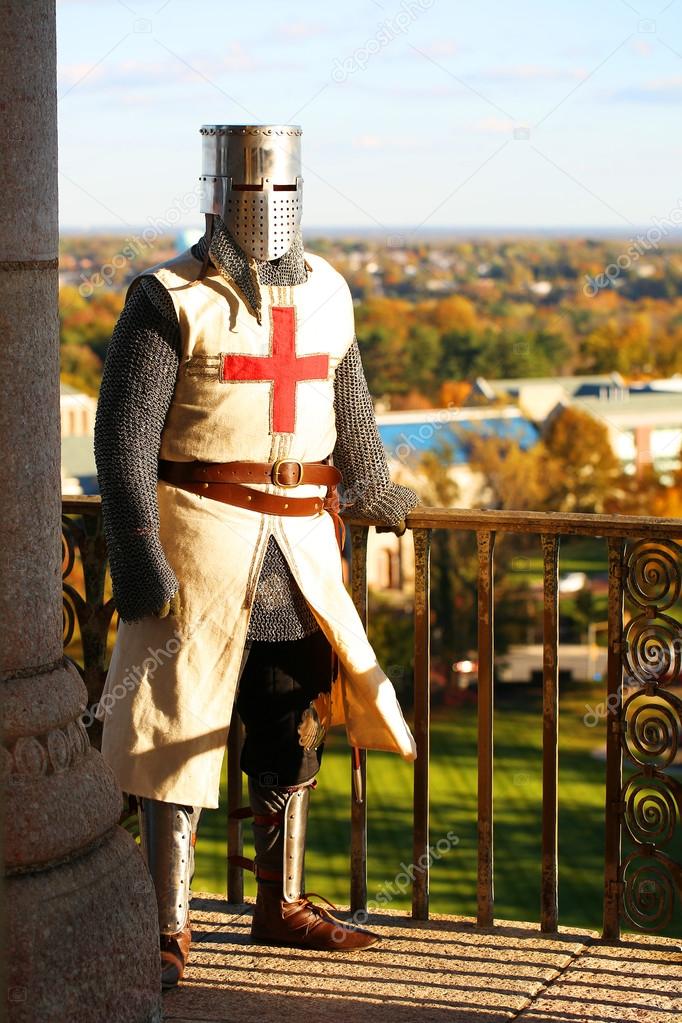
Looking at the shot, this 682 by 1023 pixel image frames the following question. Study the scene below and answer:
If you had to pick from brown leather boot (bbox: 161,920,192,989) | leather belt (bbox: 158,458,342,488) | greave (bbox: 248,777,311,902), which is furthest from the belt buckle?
brown leather boot (bbox: 161,920,192,989)

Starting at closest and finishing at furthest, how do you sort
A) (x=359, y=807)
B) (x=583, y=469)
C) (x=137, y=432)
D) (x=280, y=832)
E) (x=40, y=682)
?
1. (x=40, y=682)
2. (x=137, y=432)
3. (x=280, y=832)
4. (x=359, y=807)
5. (x=583, y=469)

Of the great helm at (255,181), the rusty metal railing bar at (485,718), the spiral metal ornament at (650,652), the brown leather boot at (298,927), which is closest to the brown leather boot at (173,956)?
the brown leather boot at (298,927)

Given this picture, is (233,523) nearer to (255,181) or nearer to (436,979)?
(255,181)

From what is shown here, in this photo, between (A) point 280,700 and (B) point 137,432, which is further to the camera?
(A) point 280,700

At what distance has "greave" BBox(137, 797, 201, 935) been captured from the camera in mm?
3199

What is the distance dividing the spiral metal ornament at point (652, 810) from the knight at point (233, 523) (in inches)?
20.7

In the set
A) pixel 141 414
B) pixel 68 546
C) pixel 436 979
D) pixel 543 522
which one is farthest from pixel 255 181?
pixel 436 979

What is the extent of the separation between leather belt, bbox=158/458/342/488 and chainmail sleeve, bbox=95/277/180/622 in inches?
3.5

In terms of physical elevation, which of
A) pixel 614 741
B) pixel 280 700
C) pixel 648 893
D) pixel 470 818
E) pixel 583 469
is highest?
pixel 583 469

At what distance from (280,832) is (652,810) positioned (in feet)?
2.72

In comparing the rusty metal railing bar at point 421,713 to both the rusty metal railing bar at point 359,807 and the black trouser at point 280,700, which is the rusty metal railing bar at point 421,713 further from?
the black trouser at point 280,700

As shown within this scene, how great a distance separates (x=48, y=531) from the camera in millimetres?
2574

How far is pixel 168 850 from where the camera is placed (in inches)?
126

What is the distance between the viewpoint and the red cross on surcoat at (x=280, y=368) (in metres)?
3.07
